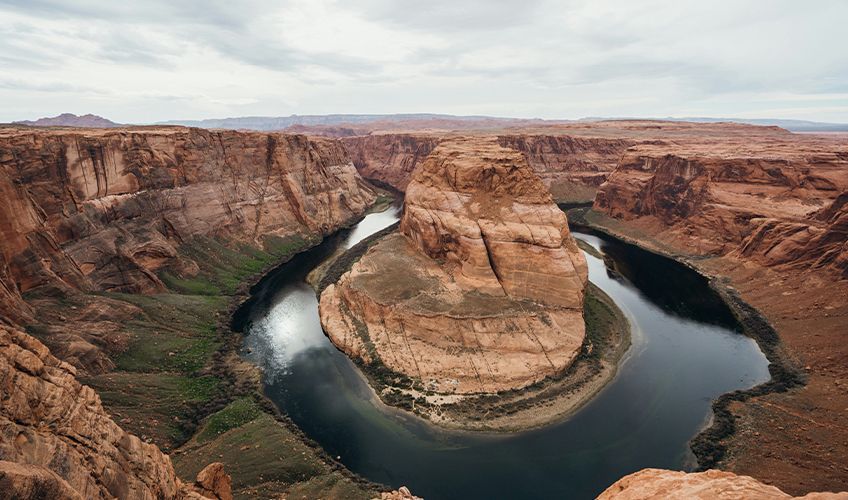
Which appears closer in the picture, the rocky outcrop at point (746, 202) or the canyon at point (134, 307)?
the canyon at point (134, 307)

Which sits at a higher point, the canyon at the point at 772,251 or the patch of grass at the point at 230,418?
the canyon at the point at 772,251

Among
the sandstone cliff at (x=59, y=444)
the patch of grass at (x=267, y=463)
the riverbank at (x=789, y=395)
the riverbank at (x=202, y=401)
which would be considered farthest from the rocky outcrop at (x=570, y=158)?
the sandstone cliff at (x=59, y=444)

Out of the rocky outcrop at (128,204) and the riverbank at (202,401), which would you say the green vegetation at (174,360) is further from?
the rocky outcrop at (128,204)

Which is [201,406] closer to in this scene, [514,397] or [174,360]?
[174,360]

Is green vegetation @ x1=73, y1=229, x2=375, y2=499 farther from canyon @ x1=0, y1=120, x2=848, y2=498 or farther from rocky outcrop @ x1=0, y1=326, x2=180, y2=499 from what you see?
rocky outcrop @ x1=0, y1=326, x2=180, y2=499

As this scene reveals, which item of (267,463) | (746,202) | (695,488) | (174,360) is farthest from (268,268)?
(746,202)

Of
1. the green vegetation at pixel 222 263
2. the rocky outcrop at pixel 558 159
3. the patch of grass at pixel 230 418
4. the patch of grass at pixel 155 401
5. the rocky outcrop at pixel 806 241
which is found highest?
the rocky outcrop at pixel 558 159
